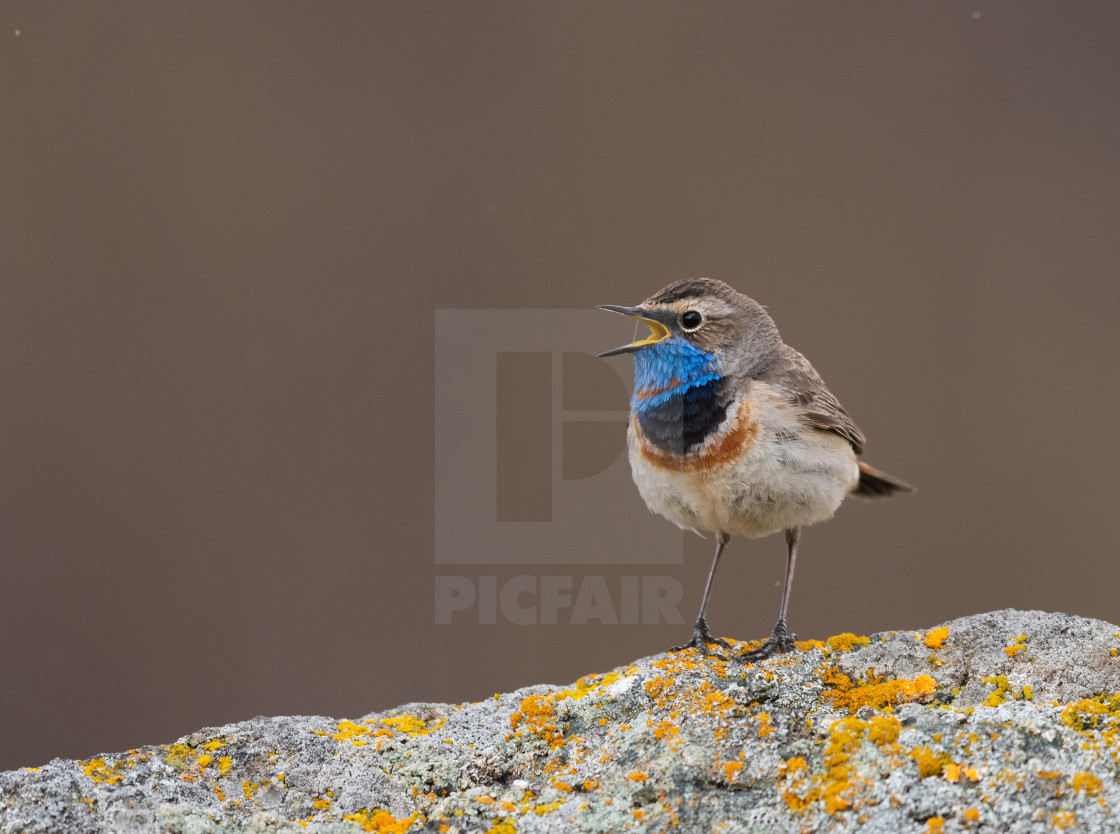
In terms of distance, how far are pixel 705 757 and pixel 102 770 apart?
58.9 inches

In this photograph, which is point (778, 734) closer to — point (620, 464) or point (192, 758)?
point (192, 758)

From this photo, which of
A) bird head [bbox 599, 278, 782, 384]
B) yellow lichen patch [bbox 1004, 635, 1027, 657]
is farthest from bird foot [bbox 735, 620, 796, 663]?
bird head [bbox 599, 278, 782, 384]

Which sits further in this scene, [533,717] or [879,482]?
[879,482]

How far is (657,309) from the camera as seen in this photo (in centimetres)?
416

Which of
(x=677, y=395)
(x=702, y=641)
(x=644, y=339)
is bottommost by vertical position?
(x=702, y=641)

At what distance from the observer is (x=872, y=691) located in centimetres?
269

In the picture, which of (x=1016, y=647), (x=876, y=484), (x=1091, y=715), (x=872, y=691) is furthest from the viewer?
(x=876, y=484)

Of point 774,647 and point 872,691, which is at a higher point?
point 872,691

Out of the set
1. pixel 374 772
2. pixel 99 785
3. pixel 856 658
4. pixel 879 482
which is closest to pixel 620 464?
pixel 879 482

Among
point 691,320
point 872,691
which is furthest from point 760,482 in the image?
point 872,691

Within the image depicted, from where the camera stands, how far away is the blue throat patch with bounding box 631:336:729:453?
395 centimetres

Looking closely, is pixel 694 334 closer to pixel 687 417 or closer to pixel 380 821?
pixel 687 417

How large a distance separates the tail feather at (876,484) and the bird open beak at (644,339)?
3.99 ft

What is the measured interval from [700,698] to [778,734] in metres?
0.28
